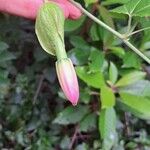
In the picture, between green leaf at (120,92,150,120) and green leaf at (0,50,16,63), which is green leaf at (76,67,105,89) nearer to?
green leaf at (120,92,150,120)

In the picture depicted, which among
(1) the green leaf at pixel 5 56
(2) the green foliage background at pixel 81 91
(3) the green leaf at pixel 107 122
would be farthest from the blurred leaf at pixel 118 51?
(1) the green leaf at pixel 5 56

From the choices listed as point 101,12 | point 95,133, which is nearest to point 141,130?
point 95,133

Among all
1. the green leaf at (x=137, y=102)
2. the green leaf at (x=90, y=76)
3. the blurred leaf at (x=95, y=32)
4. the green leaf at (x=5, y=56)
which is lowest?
the green leaf at (x=137, y=102)

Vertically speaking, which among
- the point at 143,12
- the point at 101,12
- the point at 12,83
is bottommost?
the point at 12,83

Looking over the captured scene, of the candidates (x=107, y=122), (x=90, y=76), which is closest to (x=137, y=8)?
(x=90, y=76)

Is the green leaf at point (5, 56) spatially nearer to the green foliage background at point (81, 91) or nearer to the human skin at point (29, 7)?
the green foliage background at point (81, 91)

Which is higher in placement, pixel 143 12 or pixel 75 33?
pixel 143 12

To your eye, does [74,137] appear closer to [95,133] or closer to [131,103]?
[95,133]

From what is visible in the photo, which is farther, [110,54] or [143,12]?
[110,54]
